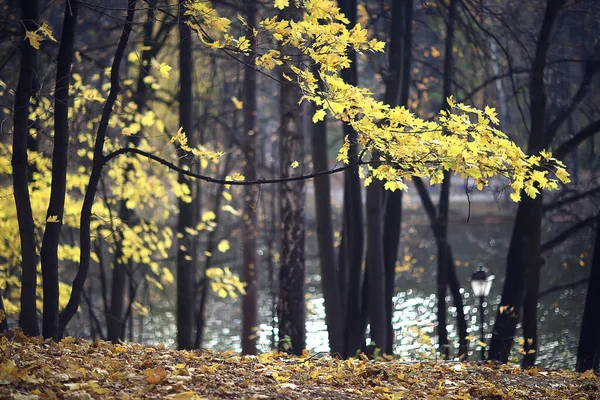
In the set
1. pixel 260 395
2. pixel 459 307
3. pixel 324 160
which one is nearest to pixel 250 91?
pixel 324 160

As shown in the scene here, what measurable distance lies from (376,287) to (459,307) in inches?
124

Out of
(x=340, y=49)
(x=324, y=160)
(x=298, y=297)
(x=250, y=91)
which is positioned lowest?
(x=298, y=297)

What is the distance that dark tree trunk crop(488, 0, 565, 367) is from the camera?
9141 millimetres

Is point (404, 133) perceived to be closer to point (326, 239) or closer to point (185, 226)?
point (326, 239)

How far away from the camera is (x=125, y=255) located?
10.2m

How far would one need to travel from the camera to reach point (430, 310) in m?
18.3

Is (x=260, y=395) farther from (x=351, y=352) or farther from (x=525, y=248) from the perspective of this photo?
(x=525, y=248)

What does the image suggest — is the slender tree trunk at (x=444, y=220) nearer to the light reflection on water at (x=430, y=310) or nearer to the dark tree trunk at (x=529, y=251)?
the dark tree trunk at (x=529, y=251)

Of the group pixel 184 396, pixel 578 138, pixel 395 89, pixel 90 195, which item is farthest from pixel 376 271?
pixel 184 396

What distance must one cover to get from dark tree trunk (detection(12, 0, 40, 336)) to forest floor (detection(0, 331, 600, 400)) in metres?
0.36

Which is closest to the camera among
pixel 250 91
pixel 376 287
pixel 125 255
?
pixel 376 287

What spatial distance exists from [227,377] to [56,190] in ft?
6.91

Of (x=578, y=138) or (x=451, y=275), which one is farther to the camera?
(x=451, y=275)

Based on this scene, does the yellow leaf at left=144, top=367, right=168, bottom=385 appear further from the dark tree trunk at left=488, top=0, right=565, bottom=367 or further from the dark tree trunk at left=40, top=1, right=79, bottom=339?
the dark tree trunk at left=488, top=0, right=565, bottom=367
